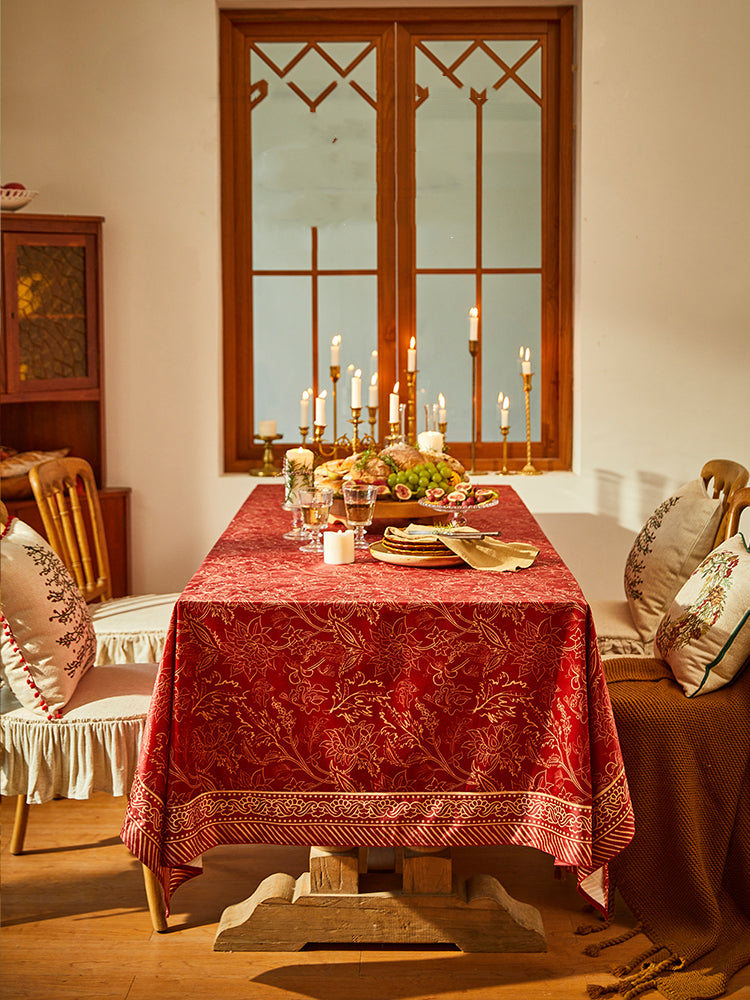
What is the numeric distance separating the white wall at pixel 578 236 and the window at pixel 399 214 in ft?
0.54

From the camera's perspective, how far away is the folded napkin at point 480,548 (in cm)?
219

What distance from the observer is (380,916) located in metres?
2.11

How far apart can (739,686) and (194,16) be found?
9.62ft

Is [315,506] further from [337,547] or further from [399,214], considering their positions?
[399,214]

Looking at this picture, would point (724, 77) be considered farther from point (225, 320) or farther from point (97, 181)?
point (97, 181)

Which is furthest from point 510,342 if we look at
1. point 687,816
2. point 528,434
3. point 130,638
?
point 687,816

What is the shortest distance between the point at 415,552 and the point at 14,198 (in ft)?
7.01

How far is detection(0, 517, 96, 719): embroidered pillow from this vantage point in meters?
2.19

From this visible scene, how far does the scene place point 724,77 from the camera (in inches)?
146

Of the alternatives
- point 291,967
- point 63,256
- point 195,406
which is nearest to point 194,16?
point 63,256

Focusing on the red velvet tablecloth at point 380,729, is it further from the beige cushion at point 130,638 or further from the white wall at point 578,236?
the white wall at point 578,236

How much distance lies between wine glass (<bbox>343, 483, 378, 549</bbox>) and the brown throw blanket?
684 millimetres

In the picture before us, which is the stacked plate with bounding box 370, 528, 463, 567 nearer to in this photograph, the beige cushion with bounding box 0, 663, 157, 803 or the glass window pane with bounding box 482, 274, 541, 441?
the beige cushion with bounding box 0, 663, 157, 803

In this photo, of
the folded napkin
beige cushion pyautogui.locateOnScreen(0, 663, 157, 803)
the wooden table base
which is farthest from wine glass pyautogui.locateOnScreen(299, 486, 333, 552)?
the wooden table base
